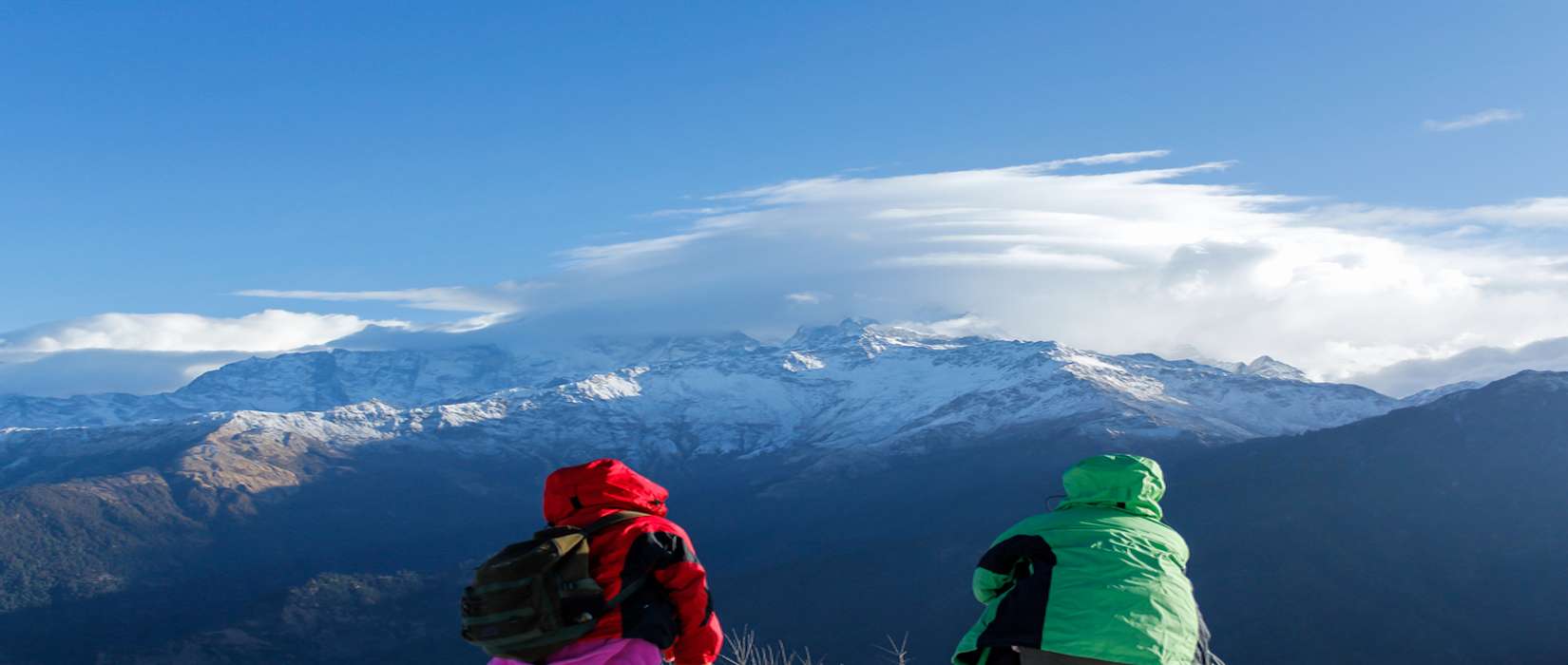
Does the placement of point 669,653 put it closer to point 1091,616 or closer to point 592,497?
point 592,497

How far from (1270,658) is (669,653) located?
7770 inches

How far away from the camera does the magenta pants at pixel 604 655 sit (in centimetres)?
912

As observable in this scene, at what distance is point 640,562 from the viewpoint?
9367 mm

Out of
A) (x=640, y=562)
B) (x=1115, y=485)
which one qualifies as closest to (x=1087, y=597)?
(x=1115, y=485)

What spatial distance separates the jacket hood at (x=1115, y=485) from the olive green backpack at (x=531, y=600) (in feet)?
13.2

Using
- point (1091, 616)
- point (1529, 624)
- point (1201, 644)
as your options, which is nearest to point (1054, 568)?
point (1091, 616)

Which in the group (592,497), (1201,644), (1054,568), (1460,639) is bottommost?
(1460,639)

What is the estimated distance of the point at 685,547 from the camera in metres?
9.52

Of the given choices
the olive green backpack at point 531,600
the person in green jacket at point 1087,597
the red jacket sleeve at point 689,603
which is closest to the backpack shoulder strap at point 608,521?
the olive green backpack at point 531,600

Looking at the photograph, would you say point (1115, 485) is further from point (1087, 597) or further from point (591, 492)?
point (591, 492)

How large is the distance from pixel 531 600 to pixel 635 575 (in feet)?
2.84

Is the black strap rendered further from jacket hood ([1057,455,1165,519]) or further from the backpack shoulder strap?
jacket hood ([1057,455,1165,519])

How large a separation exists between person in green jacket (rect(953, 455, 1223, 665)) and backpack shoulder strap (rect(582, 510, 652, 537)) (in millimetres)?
2886

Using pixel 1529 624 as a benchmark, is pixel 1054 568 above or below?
above
